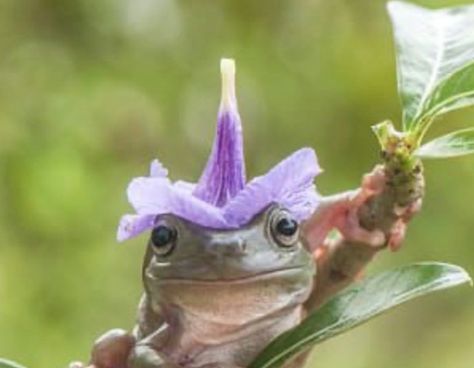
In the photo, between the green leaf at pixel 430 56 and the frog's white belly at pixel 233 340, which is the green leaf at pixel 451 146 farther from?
the frog's white belly at pixel 233 340

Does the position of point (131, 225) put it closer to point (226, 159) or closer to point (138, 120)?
point (226, 159)

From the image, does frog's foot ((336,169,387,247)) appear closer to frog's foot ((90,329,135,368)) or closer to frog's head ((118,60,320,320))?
frog's head ((118,60,320,320))

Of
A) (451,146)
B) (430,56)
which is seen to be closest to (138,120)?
(430,56)

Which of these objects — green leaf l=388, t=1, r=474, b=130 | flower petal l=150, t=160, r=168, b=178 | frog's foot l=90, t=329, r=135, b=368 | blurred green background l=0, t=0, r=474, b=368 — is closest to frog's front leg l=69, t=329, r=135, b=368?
frog's foot l=90, t=329, r=135, b=368

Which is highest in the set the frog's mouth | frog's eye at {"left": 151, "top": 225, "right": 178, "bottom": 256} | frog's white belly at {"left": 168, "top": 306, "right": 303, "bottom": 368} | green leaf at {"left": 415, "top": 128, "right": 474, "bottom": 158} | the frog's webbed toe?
green leaf at {"left": 415, "top": 128, "right": 474, "bottom": 158}

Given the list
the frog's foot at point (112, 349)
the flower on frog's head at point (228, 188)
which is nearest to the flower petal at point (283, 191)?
the flower on frog's head at point (228, 188)
